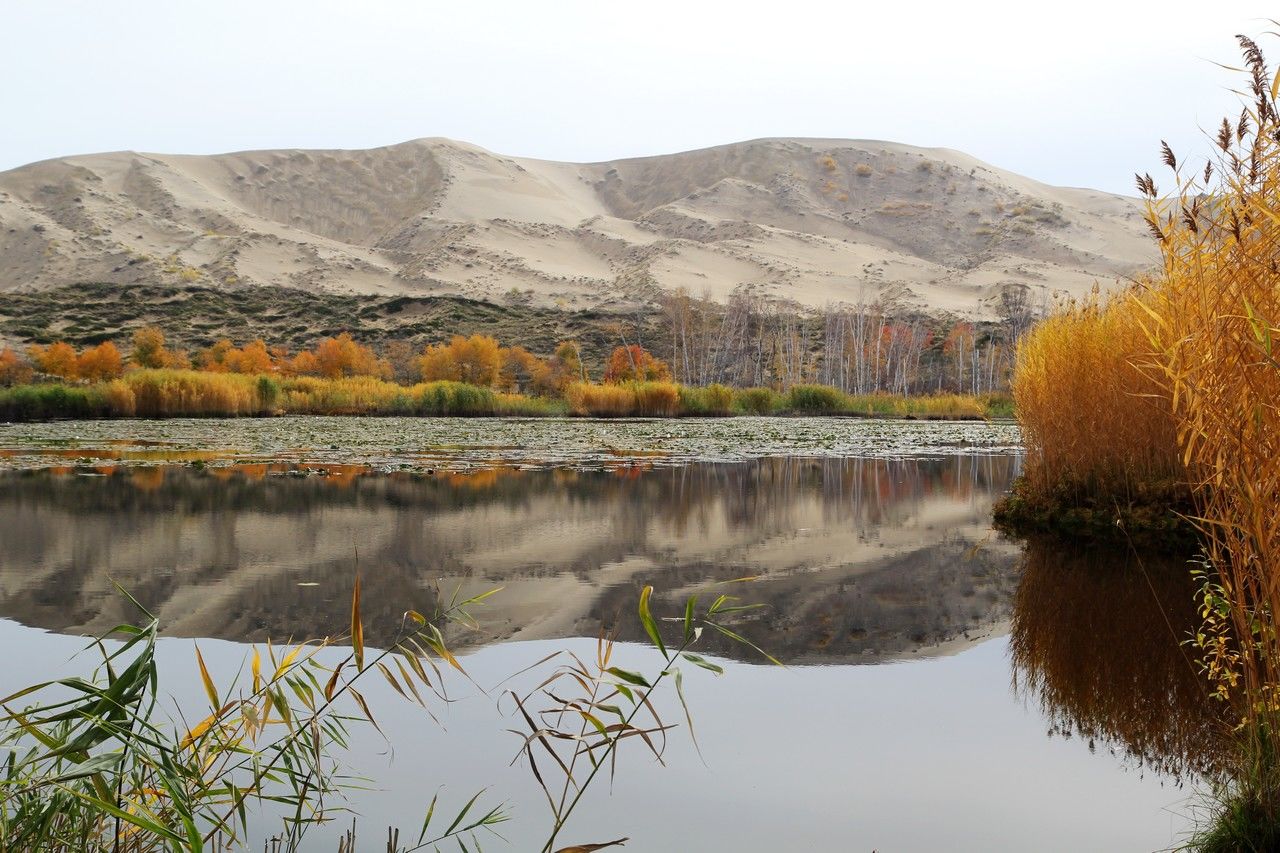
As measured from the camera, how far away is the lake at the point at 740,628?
9.64 ft

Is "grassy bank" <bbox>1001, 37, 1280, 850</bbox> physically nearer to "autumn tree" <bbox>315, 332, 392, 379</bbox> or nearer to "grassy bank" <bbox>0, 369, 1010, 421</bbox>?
"grassy bank" <bbox>0, 369, 1010, 421</bbox>

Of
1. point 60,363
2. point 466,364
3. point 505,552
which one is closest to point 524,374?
point 466,364

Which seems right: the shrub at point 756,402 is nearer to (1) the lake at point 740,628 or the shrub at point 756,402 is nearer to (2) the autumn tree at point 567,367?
(2) the autumn tree at point 567,367

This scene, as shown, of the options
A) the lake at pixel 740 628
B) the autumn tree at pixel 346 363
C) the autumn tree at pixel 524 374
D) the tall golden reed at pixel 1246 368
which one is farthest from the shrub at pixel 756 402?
the tall golden reed at pixel 1246 368

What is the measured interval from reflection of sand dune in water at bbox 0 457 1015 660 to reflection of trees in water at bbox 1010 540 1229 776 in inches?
13.2

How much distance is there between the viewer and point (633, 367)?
Answer: 4288cm

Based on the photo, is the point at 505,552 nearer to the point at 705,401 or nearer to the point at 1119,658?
the point at 1119,658

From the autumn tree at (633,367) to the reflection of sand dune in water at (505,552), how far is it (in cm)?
2742

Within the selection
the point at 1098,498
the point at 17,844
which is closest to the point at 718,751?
the point at 17,844

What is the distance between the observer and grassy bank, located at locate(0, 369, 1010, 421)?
75.5 ft

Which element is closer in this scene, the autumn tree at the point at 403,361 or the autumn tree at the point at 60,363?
the autumn tree at the point at 60,363

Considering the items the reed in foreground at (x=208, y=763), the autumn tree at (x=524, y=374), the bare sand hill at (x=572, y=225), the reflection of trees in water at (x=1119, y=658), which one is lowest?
the reflection of trees in water at (x=1119, y=658)

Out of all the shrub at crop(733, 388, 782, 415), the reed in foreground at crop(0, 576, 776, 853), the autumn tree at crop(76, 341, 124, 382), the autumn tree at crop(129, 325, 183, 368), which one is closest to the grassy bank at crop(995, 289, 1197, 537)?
the reed in foreground at crop(0, 576, 776, 853)

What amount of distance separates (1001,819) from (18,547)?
670 cm
